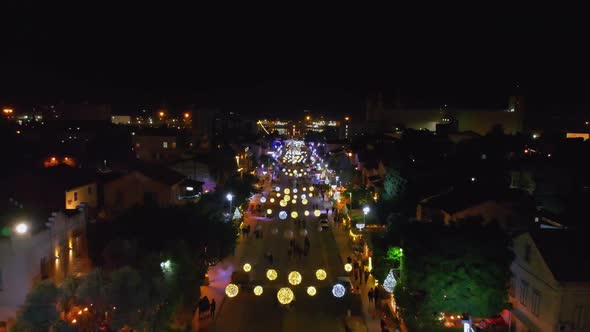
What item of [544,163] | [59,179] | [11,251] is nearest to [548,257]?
A: [11,251]

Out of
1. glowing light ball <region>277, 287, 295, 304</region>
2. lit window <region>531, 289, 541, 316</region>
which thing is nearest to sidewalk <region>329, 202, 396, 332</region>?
glowing light ball <region>277, 287, 295, 304</region>

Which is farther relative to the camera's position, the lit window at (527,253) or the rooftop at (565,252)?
the lit window at (527,253)

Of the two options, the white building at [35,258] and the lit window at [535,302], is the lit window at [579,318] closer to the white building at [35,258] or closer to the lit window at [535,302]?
the lit window at [535,302]

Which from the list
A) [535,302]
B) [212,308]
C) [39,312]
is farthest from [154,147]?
[39,312]

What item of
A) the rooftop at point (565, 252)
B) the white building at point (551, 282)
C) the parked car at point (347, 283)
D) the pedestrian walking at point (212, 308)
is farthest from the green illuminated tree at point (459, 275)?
the pedestrian walking at point (212, 308)

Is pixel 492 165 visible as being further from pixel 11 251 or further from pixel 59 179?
pixel 11 251

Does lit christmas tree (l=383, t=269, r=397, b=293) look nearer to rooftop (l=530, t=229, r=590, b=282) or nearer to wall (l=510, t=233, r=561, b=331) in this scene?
wall (l=510, t=233, r=561, b=331)
